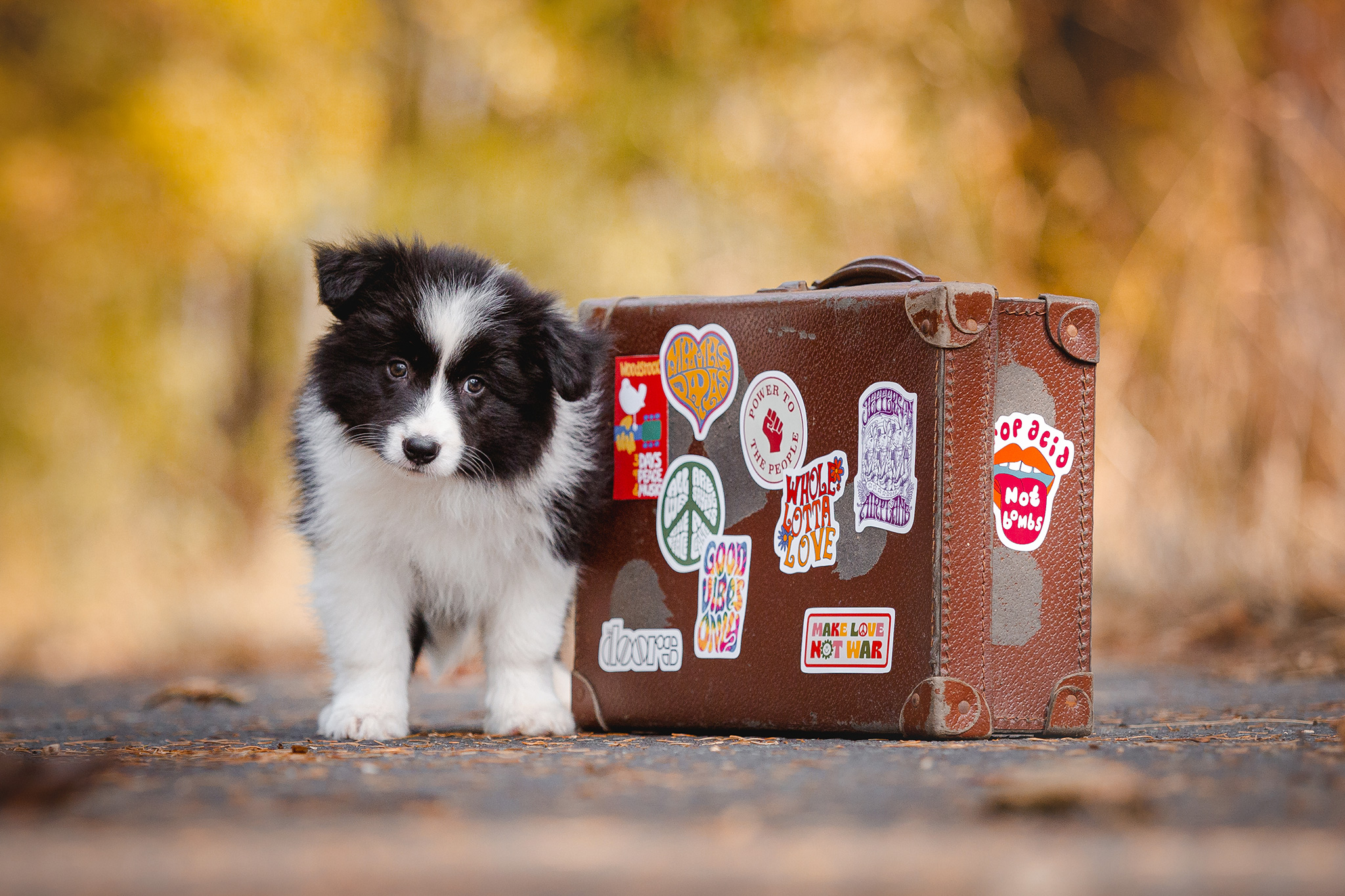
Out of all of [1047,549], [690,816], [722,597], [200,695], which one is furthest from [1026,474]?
[200,695]

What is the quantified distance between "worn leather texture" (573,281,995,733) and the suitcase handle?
0.32ft

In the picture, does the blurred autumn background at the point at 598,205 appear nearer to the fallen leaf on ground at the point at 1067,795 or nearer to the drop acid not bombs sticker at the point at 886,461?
the drop acid not bombs sticker at the point at 886,461

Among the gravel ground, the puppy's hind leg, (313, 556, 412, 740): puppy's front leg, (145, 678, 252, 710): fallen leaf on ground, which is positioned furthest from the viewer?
(145, 678, 252, 710): fallen leaf on ground

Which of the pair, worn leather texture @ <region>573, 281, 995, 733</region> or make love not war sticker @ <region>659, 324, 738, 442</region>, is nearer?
worn leather texture @ <region>573, 281, 995, 733</region>

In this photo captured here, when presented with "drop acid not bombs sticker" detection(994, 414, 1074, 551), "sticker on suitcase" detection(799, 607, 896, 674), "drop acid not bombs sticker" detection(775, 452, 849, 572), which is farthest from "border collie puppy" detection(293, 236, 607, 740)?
"drop acid not bombs sticker" detection(994, 414, 1074, 551)

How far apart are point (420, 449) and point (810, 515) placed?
84cm

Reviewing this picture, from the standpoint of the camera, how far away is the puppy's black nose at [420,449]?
9.87ft

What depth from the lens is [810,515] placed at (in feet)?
10.0

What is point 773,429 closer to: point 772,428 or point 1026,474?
point 772,428

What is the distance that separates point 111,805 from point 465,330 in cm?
146

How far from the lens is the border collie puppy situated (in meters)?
3.15

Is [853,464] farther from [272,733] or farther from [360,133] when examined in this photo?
[360,133]

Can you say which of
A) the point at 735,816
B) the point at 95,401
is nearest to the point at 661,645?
the point at 735,816

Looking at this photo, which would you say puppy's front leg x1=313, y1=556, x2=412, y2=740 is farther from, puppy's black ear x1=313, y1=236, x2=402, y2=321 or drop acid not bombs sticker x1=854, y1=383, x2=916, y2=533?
drop acid not bombs sticker x1=854, y1=383, x2=916, y2=533
